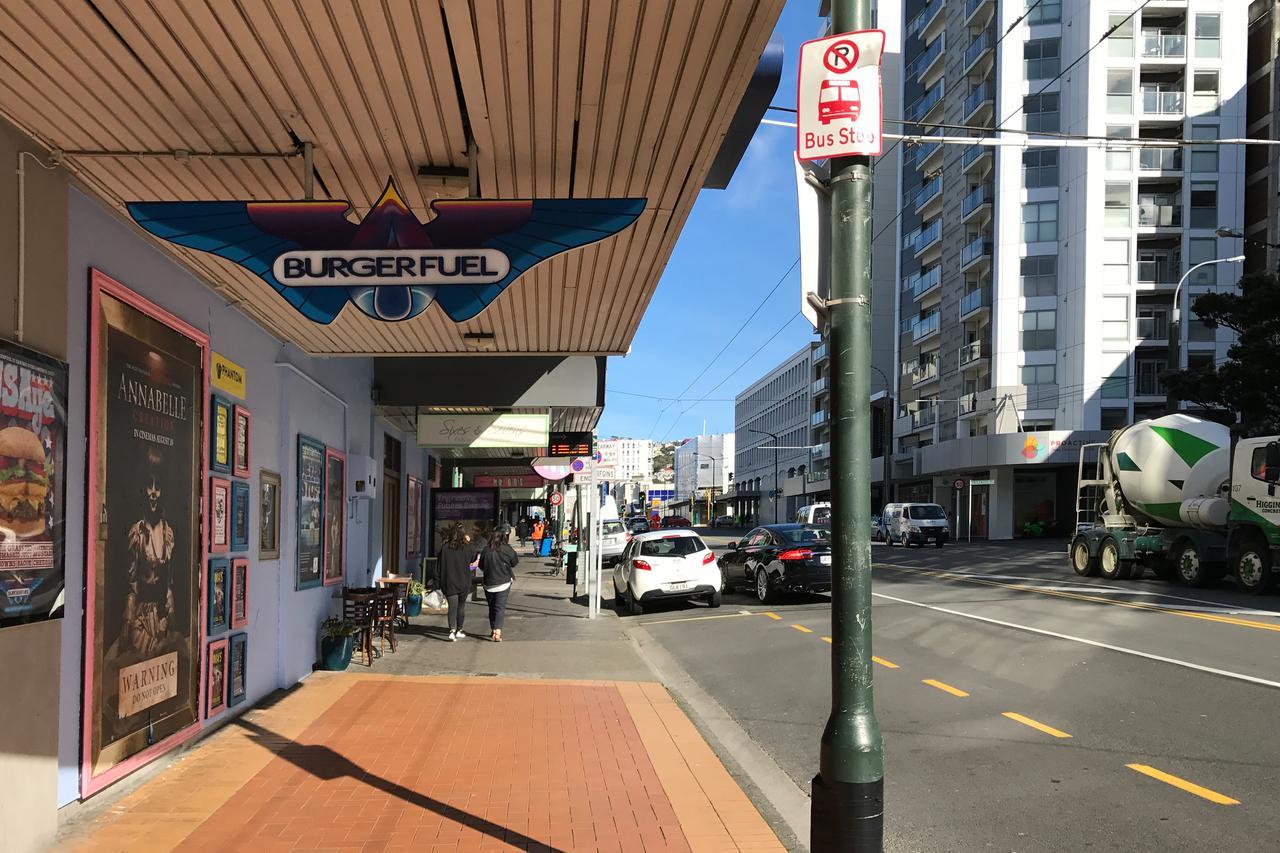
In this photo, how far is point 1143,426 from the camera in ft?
73.7

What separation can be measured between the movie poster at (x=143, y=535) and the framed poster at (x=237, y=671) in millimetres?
719

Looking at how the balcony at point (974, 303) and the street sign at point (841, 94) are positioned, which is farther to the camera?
the balcony at point (974, 303)

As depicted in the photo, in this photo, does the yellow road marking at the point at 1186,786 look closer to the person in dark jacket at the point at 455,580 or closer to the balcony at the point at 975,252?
the person in dark jacket at the point at 455,580

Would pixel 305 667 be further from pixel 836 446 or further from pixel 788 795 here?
pixel 836 446

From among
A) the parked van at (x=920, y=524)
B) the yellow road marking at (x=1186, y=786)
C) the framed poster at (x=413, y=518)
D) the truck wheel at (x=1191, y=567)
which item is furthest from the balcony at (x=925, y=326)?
the yellow road marking at (x=1186, y=786)

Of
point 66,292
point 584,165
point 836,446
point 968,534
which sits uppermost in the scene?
point 584,165

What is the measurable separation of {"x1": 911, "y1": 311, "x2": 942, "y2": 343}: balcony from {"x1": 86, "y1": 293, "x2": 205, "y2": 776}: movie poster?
5898cm

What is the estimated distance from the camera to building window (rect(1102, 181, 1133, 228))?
50938 millimetres

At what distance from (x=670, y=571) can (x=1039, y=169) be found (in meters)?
43.2

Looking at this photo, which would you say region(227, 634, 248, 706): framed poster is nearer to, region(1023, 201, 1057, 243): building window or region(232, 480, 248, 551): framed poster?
region(232, 480, 248, 551): framed poster

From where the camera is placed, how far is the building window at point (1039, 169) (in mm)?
53094

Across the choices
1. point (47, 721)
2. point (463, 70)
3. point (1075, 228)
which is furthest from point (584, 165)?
point (1075, 228)

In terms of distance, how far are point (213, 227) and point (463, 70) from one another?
1.53 metres

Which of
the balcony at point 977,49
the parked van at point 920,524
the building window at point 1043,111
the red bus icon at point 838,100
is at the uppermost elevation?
the balcony at point 977,49
